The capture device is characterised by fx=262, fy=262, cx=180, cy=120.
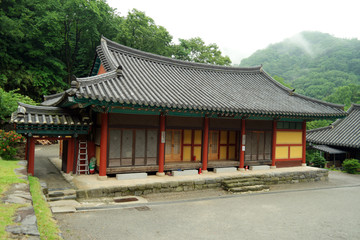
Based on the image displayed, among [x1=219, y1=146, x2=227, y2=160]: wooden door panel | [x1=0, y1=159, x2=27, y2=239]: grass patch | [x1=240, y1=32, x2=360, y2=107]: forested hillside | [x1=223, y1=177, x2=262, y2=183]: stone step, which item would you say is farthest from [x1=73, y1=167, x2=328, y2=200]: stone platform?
[x1=240, y1=32, x2=360, y2=107]: forested hillside

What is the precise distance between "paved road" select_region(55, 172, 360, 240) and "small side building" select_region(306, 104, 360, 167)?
38.2 feet

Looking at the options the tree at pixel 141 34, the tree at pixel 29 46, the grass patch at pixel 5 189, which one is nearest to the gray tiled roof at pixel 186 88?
the grass patch at pixel 5 189

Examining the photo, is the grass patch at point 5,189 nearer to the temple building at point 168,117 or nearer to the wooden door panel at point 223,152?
the temple building at point 168,117

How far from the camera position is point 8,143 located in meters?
11.8

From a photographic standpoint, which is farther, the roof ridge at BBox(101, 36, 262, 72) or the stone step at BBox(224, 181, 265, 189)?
the roof ridge at BBox(101, 36, 262, 72)

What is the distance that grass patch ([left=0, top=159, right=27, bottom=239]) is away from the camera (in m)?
4.97

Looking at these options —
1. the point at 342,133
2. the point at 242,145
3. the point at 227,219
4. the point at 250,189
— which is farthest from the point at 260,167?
the point at 342,133

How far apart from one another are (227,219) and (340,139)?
63.0 ft

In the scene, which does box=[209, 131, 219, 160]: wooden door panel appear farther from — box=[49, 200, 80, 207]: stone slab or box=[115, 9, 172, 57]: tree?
box=[115, 9, 172, 57]: tree

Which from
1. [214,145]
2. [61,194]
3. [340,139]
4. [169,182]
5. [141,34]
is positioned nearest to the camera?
[61,194]

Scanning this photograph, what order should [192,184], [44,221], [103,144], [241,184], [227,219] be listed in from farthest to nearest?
[241,184] → [192,184] → [103,144] → [227,219] → [44,221]

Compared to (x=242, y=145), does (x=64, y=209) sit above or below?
below

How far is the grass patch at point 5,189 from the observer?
4.97m

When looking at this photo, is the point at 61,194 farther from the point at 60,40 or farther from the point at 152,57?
the point at 60,40
